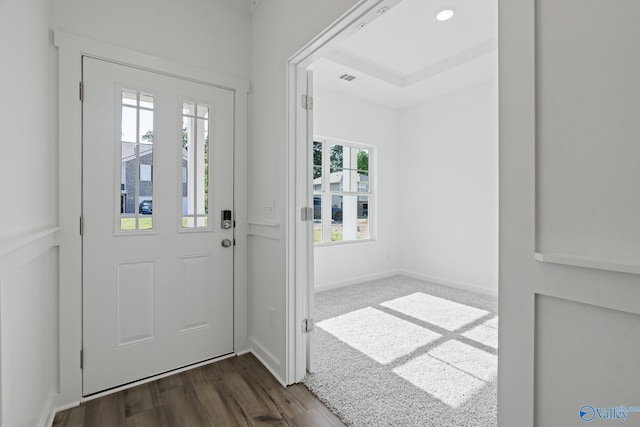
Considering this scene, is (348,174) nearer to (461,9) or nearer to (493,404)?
(461,9)

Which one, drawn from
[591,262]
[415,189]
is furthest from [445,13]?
[591,262]

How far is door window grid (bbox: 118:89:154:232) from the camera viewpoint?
74.4 inches

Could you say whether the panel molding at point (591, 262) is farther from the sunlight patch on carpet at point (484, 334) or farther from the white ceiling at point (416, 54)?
the white ceiling at point (416, 54)

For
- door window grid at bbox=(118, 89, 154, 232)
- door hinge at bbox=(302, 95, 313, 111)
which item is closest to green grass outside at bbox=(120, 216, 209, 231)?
door window grid at bbox=(118, 89, 154, 232)

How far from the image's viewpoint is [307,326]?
2.00 m

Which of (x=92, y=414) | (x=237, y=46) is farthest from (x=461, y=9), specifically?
(x=92, y=414)

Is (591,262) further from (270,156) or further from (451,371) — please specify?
(270,156)

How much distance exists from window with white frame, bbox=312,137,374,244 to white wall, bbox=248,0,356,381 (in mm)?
1817

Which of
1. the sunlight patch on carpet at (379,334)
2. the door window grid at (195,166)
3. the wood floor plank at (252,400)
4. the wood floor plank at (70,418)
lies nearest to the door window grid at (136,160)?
the door window grid at (195,166)

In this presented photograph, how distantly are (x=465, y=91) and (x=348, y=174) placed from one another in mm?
1917

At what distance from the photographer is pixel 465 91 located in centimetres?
398

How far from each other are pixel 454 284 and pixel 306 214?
3.08 metres

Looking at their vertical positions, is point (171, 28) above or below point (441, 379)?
above

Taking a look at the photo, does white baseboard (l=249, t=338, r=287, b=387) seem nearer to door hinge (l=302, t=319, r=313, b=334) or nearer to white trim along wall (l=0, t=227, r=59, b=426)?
door hinge (l=302, t=319, r=313, b=334)
